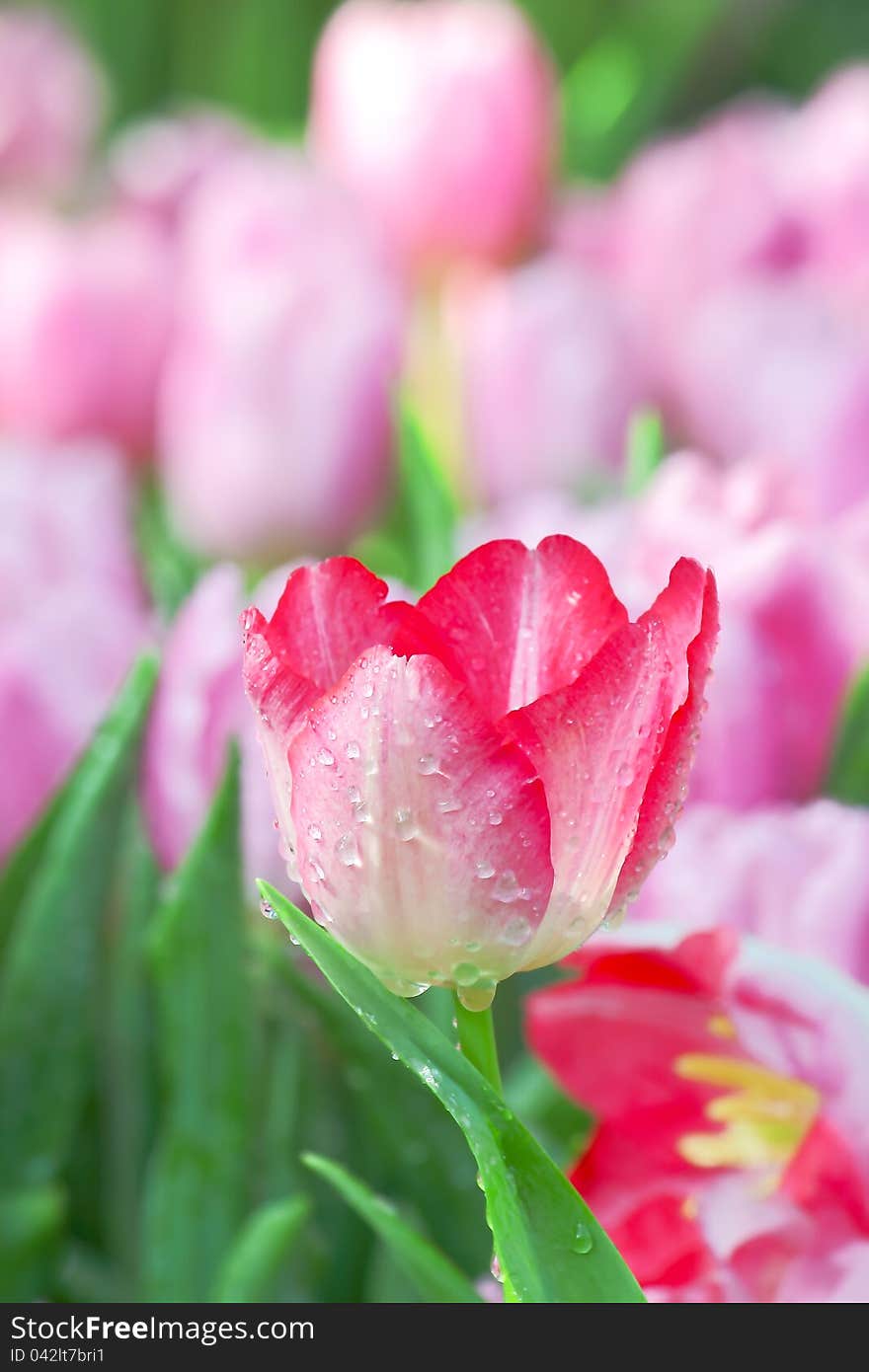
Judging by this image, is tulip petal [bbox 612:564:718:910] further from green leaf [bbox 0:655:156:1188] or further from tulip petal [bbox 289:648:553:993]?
green leaf [bbox 0:655:156:1188]

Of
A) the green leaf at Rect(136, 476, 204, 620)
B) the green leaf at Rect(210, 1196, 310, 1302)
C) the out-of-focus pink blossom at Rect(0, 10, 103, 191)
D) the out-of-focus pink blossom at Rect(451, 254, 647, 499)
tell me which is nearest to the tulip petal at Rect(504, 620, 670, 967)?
the green leaf at Rect(210, 1196, 310, 1302)

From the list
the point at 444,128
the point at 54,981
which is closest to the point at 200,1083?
the point at 54,981

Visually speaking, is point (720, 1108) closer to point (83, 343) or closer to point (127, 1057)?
point (127, 1057)

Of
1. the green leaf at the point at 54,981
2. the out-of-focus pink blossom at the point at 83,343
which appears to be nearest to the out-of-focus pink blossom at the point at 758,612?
the green leaf at the point at 54,981

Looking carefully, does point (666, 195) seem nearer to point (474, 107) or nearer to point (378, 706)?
point (474, 107)

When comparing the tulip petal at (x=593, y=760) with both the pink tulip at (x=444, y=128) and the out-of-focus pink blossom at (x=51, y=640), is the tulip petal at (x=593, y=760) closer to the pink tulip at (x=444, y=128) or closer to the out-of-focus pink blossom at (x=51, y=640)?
the out-of-focus pink blossom at (x=51, y=640)

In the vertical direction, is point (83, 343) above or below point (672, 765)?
above
